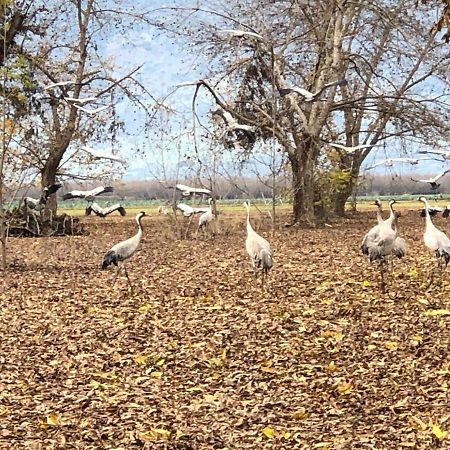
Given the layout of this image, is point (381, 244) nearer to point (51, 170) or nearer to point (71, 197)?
point (51, 170)

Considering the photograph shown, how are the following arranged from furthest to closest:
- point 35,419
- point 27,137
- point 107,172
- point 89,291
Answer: point 107,172
point 27,137
point 89,291
point 35,419

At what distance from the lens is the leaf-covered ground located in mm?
6086

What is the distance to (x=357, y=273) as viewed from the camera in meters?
12.4

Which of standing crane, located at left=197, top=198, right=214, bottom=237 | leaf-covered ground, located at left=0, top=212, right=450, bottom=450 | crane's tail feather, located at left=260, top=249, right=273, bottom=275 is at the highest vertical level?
standing crane, located at left=197, top=198, right=214, bottom=237

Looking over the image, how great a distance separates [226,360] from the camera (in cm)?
790

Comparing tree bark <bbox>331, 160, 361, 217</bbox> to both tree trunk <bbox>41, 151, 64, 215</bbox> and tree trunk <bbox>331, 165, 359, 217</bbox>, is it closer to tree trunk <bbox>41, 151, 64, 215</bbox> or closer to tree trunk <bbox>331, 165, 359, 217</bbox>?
tree trunk <bbox>331, 165, 359, 217</bbox>

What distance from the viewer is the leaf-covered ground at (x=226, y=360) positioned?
6.09 meters

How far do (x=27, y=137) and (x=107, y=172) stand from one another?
7.70 metres

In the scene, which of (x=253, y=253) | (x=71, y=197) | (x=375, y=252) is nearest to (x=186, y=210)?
(x=71, y=197)

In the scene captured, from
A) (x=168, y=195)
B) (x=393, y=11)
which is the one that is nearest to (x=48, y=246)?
(x=168, y=195)

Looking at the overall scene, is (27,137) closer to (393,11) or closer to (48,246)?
(48,246)

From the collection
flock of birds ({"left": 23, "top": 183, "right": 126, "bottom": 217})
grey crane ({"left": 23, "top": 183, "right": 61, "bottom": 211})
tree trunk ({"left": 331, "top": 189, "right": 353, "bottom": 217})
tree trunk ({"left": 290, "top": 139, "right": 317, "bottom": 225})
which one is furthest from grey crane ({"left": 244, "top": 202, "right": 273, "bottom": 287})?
tree trunk ({"left": 331, "top": 189, "right": 353, "bottom": 217})

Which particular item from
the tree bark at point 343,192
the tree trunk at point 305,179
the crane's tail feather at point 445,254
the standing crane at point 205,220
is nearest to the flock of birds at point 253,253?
the crane's tail feather at point 445,254

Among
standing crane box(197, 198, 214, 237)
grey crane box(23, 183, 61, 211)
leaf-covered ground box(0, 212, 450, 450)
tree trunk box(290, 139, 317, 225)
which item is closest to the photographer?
leaf-covered ground box(0, 212, 450, 450)
